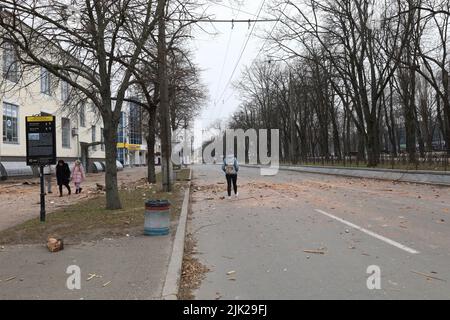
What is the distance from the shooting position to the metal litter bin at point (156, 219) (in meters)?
10.3

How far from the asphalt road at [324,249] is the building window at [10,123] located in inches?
1063

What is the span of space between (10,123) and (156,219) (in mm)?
32178

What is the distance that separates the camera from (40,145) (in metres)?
12.4

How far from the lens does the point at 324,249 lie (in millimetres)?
8664

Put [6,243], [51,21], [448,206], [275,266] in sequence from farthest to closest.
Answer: [448,206], [51,21], [6,243], [275,266]

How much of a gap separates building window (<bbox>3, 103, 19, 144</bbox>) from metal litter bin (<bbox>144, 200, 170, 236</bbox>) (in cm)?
3054

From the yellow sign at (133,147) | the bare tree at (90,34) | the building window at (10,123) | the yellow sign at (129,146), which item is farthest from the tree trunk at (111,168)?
the yellow sign at (133,147)

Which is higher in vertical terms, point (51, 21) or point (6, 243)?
point (51, 21)

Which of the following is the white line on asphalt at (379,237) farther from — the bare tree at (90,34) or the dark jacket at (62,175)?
the dark jacket at (62,175)

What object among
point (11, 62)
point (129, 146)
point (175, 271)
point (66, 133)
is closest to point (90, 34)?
point (11, 62)

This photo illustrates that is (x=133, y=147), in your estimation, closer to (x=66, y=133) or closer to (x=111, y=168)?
(x=66, y=133)
